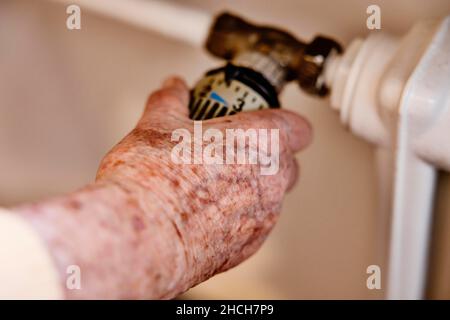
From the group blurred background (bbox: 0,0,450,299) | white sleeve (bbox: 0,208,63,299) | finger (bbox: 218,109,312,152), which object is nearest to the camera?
white sleeve (bbox: 0,208,63,299)

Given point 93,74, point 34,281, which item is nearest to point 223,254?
point 34,281

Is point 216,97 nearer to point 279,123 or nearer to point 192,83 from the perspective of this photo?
point 279,123

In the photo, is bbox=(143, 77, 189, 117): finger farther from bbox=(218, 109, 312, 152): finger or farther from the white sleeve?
the white sleeve

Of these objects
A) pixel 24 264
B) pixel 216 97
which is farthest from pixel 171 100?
pixel 24 264

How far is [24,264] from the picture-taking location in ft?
0.83

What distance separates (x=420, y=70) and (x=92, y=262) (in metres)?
0.21

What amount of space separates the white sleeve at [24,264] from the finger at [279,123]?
135 millimetres

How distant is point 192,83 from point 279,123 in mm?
198

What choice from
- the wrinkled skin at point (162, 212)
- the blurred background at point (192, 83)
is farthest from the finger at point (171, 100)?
the blurred background at point (192, 83)

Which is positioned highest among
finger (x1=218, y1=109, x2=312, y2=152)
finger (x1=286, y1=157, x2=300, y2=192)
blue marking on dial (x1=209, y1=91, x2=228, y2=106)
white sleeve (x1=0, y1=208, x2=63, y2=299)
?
blue marking on dial (x1=209, y1=91, x2=228, y2=106)

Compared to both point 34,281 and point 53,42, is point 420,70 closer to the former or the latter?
point 34,281

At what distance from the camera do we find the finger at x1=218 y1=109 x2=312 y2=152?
1.15ft

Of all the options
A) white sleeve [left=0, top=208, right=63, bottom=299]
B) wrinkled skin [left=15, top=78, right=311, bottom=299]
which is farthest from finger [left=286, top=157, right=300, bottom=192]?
white sleeve [left=0, top=208, right=63, bottom=299]

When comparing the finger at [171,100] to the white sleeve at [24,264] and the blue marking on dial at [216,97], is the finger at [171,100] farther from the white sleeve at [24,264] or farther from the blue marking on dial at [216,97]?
the white sleeve at [24,264]
